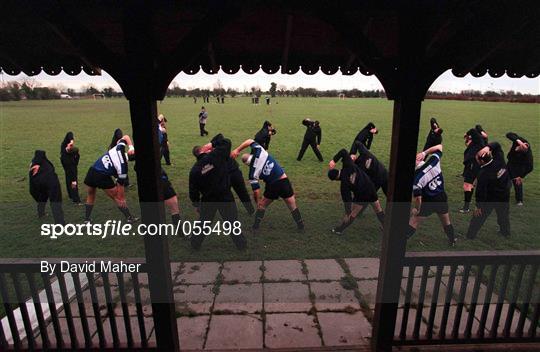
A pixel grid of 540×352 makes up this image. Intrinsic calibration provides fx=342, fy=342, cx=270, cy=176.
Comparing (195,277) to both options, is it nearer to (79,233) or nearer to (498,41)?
(79,233)

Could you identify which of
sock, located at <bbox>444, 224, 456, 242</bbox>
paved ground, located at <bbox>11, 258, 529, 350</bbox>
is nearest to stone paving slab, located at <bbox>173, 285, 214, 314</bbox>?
paved ground, located at <bbox>11, 258, 529, 350</bbox>

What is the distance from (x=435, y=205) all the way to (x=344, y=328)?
9.45ft

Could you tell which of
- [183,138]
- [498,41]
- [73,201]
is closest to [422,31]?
[498,41]

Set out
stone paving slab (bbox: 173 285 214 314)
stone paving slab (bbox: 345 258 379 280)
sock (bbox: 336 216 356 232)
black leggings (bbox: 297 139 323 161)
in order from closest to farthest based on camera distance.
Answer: stone paving slab (bbox: 173 285 214 314)
stone paving slab (bbox: 345 258 379 280)
sock (bbox: 336 216 356 232)
black leggings (bbox: 297 139 323 161)

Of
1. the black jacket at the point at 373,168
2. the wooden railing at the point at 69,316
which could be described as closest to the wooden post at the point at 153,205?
the wooden railing at the point at 69,316

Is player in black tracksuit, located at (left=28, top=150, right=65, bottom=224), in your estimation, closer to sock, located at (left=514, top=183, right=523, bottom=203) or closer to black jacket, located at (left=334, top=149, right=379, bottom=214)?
black jacket, located at (left=334, top=149, right=379, bottom=214)

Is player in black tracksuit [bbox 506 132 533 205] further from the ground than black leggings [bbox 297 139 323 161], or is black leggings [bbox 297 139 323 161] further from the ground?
player in black tracksuit [bbox 506 132 533 205]

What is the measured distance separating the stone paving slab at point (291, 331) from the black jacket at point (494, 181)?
3.87 m

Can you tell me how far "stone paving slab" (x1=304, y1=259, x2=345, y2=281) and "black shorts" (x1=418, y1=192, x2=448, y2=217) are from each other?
1.87 m

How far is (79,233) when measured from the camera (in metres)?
6.50

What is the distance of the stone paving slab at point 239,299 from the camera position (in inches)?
167

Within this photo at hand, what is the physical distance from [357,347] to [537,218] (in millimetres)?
6053

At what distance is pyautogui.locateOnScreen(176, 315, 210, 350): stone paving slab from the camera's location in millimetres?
3670

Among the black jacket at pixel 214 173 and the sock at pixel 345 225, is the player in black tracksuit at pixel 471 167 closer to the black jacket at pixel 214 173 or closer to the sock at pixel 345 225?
the sock at pixel 345 225
